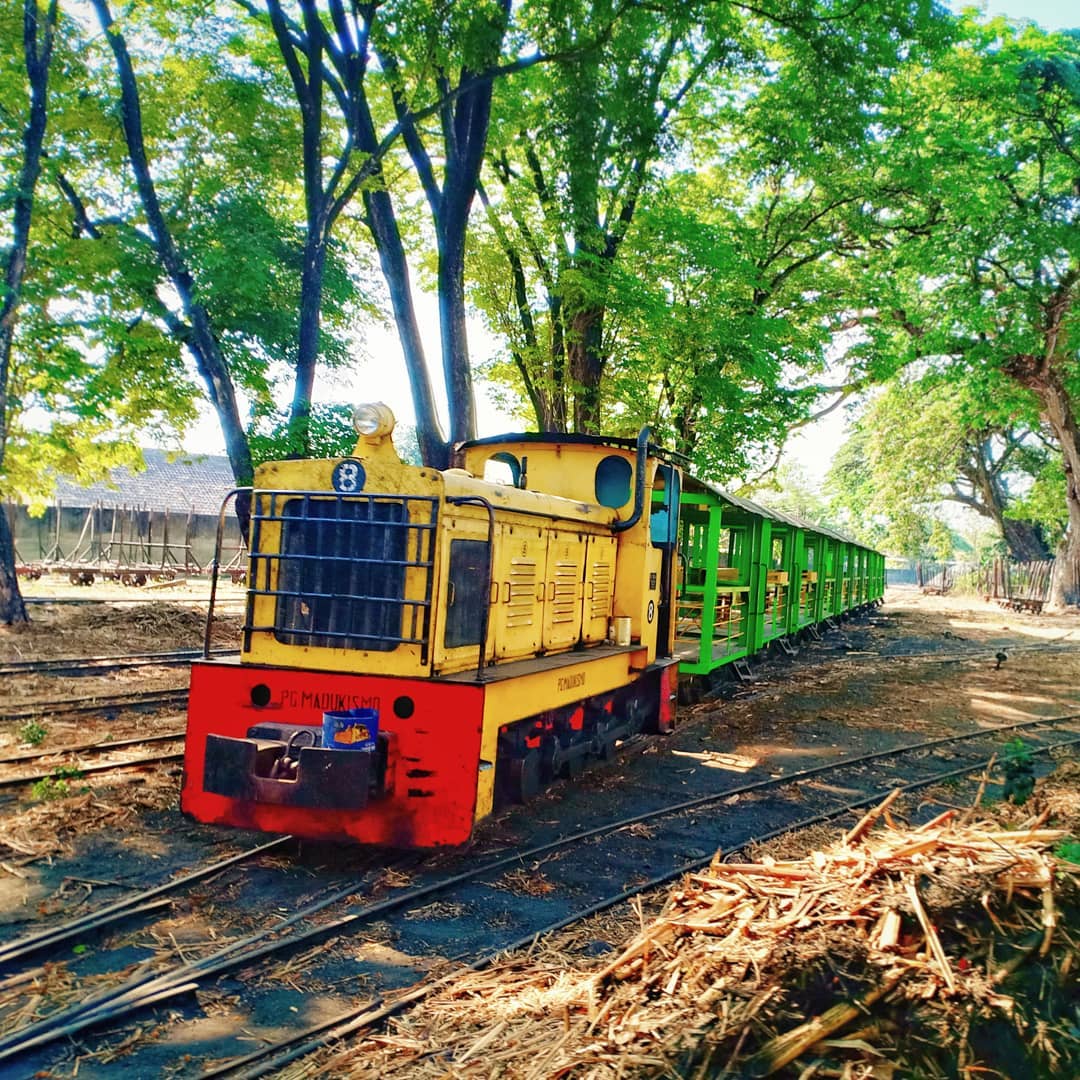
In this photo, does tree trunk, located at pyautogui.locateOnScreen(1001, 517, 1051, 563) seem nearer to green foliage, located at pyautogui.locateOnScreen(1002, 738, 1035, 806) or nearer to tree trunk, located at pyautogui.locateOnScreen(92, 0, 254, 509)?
tree trunk, located at pyautogui.locateOnScreen(92, 0, 254, 509)

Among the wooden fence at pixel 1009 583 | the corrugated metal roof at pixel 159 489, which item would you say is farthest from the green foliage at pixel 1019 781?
the corrugated metal roof at pixel 159 489

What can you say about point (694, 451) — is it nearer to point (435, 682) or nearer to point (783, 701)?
point (783, 701)

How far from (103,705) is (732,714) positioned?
7383mm

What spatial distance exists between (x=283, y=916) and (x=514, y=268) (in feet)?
47.3

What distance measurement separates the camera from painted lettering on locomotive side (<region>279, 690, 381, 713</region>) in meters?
5.28

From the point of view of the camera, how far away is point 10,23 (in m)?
13.0

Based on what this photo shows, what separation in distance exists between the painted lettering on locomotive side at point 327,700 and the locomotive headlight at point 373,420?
1664 mm

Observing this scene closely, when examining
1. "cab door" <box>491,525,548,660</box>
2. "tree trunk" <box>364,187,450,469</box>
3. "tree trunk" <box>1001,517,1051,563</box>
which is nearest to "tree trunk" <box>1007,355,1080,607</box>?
"tree trunk" <box>1001,517,1051,563</box>

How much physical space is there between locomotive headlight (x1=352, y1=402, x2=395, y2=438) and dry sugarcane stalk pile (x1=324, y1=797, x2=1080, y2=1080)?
3.30 m

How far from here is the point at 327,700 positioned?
534cm

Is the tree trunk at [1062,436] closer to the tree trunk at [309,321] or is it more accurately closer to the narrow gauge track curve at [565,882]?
the narrow gauge track curve at [565,882]

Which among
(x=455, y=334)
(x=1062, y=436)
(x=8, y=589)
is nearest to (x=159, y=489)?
(x=8, y=589)

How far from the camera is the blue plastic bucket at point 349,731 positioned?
16.1ft

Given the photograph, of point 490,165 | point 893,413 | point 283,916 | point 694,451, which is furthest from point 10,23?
point 893,413
